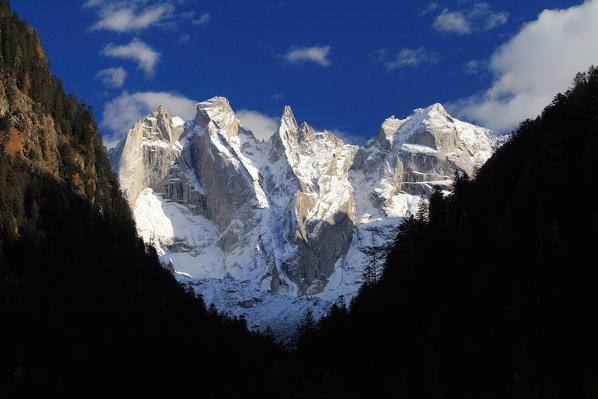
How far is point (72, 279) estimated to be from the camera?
249 ft

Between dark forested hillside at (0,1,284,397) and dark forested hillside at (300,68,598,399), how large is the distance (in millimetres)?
17480

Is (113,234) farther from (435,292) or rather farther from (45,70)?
(435,292)

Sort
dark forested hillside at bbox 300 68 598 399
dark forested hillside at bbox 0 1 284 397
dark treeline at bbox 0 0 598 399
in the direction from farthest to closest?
1. dark forested hillside at bbox 0 1 284 397
2. dark treeline at bbox 0 0 598 399
3. dark forested hillside at bbox 300 68 598 399

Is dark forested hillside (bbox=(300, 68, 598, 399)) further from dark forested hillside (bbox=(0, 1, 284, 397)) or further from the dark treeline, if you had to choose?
dark forested hillside (bbox=(0, 1, 284, 397))

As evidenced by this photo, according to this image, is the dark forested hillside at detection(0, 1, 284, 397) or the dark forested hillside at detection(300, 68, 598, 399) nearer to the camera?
the dark forested hillside at detection(300, 68, 598, 399)

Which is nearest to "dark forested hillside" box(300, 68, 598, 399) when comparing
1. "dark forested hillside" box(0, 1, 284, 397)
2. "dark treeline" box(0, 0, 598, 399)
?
"dark treeline" box(0, 0, 598, 399)

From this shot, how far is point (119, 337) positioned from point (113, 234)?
22.8 meters

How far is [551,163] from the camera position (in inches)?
2532

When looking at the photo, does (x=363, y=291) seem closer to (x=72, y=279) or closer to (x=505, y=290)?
(x=505, y=290)

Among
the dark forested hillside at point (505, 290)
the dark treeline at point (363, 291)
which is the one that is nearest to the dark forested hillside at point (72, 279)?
the dark treeline at point (363, 291)

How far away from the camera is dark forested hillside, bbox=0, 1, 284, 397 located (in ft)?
214

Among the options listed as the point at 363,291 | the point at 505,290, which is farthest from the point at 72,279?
the point at 505,290

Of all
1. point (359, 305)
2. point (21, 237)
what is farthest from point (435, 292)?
point (21, 237)

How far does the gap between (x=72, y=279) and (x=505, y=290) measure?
44.8 metres
